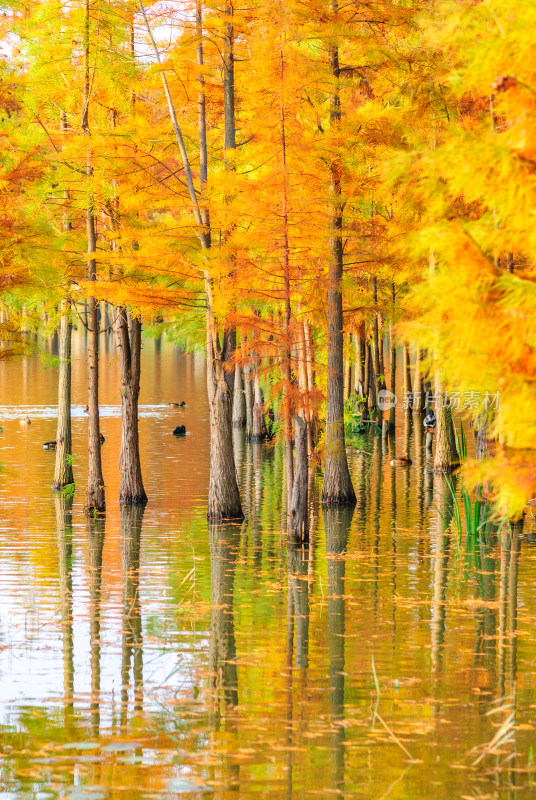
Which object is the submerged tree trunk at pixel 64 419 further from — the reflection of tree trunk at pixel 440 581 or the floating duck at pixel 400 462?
the floating duck at pixel 400 462

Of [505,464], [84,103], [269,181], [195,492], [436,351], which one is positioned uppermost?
[84,103]

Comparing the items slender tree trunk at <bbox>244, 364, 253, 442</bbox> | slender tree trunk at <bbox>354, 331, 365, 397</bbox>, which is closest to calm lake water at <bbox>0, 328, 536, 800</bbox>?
slender tree trunk at <bbox>244, 364, 253, 442</bbox>

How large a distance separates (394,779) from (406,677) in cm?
239

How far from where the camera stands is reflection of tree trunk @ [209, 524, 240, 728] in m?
9.39

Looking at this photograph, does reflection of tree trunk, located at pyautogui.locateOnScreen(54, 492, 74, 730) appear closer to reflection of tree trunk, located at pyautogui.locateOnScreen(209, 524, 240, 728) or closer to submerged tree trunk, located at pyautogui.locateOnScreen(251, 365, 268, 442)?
reflection of tree trunk, located at pyautogui.locateOnScreen(209, 524, 240, 728)

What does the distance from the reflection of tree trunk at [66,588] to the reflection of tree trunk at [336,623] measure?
2.14m

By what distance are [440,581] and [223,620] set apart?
11.3 ft

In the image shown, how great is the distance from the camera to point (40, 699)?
30.0ft

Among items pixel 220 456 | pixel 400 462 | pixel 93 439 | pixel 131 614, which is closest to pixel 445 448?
pixel 400 462

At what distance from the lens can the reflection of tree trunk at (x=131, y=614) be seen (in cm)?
939

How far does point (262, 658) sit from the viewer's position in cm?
1044

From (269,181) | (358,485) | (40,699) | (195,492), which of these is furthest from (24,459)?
(40,699)

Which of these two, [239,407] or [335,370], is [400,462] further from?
[239,407]

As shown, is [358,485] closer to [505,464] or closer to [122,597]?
[122,597]
